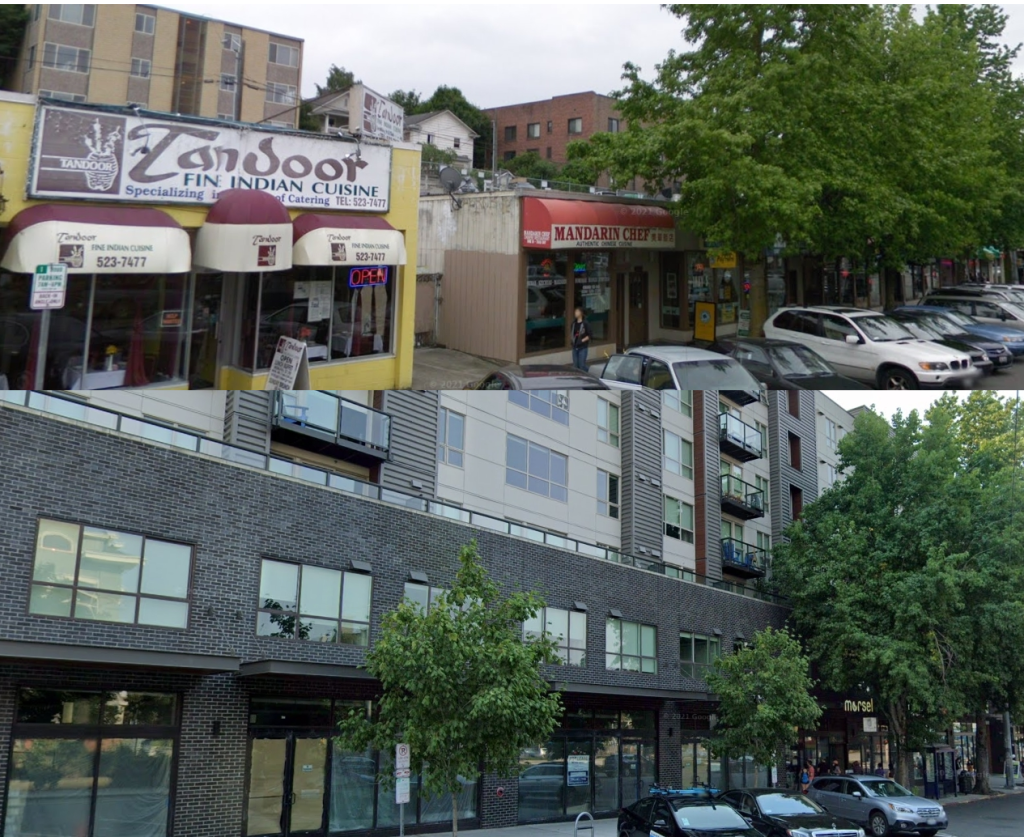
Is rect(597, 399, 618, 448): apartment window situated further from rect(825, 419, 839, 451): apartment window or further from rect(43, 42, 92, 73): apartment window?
rect(43, 42, 92, 73): apartment window

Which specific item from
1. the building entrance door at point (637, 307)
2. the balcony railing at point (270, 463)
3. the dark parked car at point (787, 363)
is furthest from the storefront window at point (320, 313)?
the building entrance door at point (637, 307)

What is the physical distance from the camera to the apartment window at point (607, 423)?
2745 cm

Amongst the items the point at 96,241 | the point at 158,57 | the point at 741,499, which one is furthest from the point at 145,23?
the point at 741,499

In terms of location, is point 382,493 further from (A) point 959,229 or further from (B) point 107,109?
(A) point 959,229

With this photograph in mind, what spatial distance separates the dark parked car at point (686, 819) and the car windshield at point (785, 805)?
2691 mm

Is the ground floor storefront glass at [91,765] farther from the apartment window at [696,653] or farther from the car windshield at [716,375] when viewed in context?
the apartment window at [696,653]

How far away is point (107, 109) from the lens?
1507 centimetres

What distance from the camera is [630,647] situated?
2442cm

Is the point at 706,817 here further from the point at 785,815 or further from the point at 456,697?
the point at 456,697

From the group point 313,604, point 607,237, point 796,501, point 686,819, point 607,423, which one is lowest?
point 686,819

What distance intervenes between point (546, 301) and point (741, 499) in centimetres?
1221

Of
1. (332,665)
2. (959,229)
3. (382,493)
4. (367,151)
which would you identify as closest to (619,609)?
(382,493)

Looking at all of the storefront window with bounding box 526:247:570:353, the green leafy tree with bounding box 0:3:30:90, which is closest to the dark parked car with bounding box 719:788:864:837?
the storefront window with bounding box 526:247:570:353

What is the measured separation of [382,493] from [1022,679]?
70.9 feet
